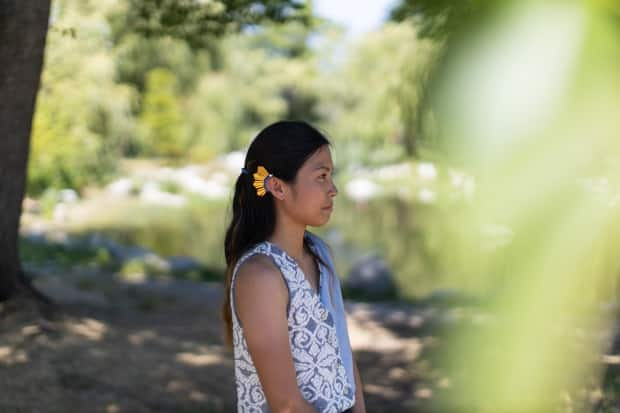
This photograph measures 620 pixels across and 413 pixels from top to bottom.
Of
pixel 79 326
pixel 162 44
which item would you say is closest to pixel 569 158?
pixel 79 326

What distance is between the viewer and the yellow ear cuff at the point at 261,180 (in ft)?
5.69

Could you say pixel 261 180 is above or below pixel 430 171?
below

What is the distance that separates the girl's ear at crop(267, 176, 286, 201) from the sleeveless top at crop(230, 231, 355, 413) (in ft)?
0.36

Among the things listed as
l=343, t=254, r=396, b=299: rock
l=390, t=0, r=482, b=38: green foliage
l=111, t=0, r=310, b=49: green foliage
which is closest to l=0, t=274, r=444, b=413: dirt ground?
l=343, t=254, r=396, b=299: rock

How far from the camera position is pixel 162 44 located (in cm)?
2173

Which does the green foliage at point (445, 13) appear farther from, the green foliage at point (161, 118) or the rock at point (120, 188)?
the green foliage at point (161, 118)

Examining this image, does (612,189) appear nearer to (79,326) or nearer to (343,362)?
(343,362)

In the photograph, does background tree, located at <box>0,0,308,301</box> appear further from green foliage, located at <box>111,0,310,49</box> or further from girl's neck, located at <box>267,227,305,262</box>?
girl's neck, located at <box>267,227,305,262</box>

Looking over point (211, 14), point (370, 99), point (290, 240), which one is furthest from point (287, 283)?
point (370, 99)

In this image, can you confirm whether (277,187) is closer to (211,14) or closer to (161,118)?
(211,14)

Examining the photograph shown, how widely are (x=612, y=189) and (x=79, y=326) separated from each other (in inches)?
121

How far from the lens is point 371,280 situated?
8812mm

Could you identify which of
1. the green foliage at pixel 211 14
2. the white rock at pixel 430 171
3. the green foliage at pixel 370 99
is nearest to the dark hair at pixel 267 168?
the white rock at pixel 430 171

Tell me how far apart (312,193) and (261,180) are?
0.39ft
